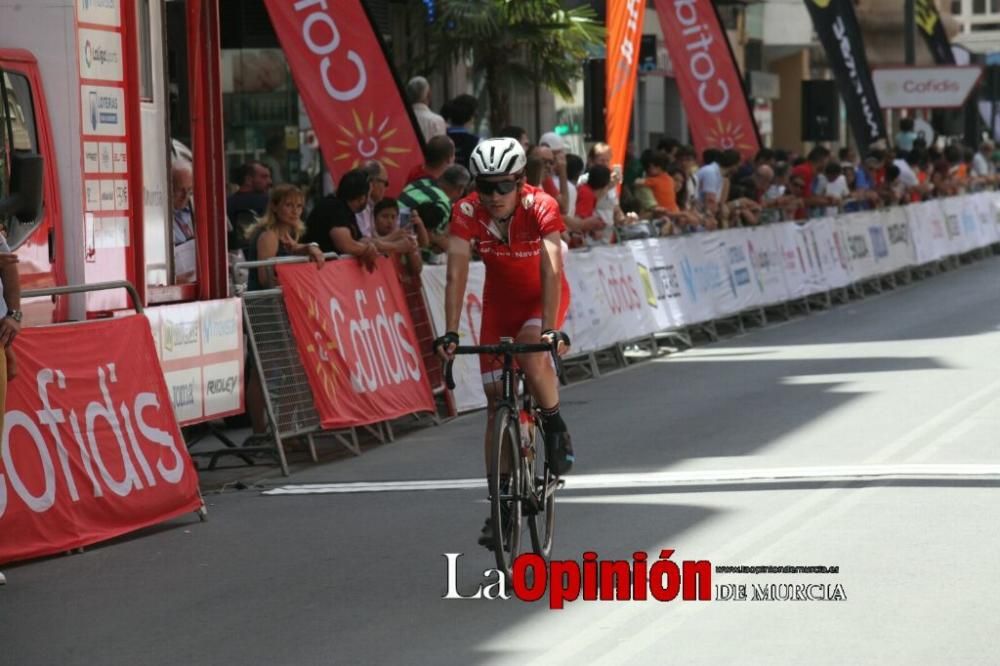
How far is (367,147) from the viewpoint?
15922 mm

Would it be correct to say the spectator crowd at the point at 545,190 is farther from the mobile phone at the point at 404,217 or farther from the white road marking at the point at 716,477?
the white road marking at the point at 716,477

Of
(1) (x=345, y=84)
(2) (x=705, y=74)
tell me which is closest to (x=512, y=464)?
(1) (x=345, y=84)

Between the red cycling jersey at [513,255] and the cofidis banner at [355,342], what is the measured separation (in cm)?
414

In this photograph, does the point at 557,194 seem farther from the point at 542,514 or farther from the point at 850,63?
the point at 850,63

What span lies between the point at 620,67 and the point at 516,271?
42.7ft

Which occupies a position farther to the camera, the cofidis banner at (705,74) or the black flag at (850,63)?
the black flag at (850,63)

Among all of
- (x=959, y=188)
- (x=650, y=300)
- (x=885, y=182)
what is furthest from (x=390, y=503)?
(x=959, y=188)

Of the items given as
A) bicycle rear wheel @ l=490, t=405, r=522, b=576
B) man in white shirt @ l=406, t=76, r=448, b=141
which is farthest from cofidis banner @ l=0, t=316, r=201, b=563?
man in white shirt @ l=406, t=76, r=448, b=141

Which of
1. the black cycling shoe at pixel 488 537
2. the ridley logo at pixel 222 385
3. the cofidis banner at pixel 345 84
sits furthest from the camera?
the cofidis banner at pixel 345 84

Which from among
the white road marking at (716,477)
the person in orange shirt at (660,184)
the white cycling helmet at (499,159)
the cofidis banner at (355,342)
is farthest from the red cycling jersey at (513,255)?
the person in orange shirt at (660,184)

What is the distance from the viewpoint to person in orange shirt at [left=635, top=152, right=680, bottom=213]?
2230 cm

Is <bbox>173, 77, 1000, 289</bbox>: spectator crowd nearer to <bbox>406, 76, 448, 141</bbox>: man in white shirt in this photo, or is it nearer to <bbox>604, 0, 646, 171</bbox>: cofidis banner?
<bbox>406, 76, 448, 141</bbox>: man in white shirt

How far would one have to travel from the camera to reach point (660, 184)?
22375 mm

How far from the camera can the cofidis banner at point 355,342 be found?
44.7 ft
